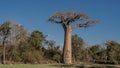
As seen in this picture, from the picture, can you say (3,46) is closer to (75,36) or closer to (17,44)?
(17,44)

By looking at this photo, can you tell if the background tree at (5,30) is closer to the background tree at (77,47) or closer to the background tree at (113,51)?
the background tree at (77,47)

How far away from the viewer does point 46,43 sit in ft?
124

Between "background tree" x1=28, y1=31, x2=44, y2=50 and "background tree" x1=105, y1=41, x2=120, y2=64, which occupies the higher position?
"background tree" x1=28, y1=31, x2=44, y2=50

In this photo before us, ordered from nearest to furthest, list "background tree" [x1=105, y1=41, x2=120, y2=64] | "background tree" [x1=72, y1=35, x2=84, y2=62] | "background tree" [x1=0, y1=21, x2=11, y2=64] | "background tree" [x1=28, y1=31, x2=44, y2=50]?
"background tree" [x1=0, y1=21, x2=11, y2=64], "background tree" [x1=105, y1=41, x2=120, y2=64], "background tree" [x1=28, y1=31, x2=44, y2=50], "background tree" [x1=72, y1=35, x2=84, y2=62]

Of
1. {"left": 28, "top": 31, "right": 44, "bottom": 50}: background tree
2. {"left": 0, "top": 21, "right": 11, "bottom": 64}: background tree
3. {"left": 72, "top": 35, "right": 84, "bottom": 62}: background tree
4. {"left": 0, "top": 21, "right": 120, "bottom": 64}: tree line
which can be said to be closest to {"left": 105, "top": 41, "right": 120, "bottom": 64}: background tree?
{"left": 0, "top": 21, "right": 120, "bottom": 64}: tree line

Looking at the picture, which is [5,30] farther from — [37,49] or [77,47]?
[77,47]

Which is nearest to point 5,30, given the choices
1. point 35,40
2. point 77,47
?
point 35,40

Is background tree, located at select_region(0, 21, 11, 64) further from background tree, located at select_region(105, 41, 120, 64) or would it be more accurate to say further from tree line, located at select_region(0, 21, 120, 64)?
background tree, located at select_region(105, 41, 120, 64)

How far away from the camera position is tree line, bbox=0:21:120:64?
29.2 metres

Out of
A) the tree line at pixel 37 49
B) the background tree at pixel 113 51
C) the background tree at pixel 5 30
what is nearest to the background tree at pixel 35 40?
the tree line at pixel 37 49

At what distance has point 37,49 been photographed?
33.8 meters

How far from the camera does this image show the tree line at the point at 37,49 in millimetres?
29203

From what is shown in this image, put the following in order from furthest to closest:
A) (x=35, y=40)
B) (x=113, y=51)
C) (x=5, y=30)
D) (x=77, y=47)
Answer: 1. (x=77, y=47)
2. (x=113, y=51)
3. (x=35, y=40)
4. (x=5, y=30)

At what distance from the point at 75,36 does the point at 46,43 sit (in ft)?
15.3
